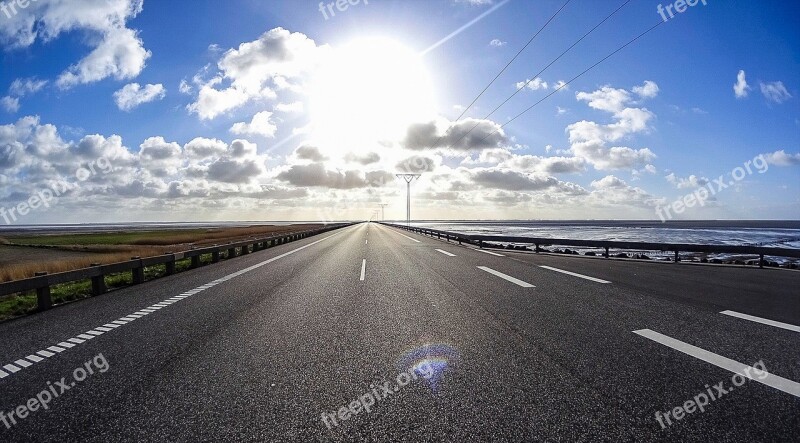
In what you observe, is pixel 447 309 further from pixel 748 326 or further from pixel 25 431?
pixel 25 431

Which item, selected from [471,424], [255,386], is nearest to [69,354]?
[255,386]

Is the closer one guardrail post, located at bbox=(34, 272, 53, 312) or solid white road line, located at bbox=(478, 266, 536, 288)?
guardrail post, located at bbox=(34, 272, 53, 312)

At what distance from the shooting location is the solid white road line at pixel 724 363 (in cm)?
362

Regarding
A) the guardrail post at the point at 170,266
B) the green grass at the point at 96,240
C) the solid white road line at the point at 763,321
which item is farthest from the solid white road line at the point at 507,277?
the green grass at the point at 96,240

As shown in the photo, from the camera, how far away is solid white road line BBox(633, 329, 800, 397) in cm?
362

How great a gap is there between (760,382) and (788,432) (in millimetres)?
1070

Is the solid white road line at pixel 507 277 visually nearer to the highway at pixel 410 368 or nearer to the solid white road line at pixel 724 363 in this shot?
the highway at pixel 410 368

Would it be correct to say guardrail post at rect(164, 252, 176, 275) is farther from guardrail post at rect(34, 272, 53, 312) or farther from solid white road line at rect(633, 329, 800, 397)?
solid white road line at rect(633, 329, 800, 397)

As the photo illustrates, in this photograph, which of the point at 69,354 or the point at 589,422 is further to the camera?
the point at 69,354

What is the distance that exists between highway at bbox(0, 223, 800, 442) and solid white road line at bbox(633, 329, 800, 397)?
3 cm

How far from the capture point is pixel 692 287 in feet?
30.2

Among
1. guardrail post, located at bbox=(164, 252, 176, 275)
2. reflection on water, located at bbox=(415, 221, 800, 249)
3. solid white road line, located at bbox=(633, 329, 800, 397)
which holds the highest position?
solid white road line, located at bbox=(633, 329, 800, 397)

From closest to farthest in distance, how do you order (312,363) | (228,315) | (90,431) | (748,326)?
(90,431)
(312,363)
(748,326)
(228,315)

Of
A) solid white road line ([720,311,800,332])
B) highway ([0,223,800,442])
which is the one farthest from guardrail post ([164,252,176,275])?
solid white road line ([720,311,800,332])
